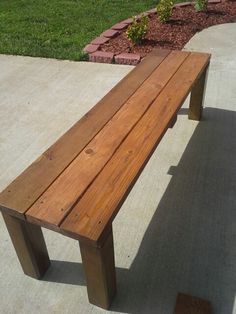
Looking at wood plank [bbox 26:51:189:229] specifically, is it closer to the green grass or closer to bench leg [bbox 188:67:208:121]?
bench leg [bbox 188:67:208:121]

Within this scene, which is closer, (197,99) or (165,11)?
(197,99)

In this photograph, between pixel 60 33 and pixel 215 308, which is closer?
pixel 215 308

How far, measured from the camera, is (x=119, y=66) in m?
4.89

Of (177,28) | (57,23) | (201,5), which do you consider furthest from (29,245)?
(201,5)

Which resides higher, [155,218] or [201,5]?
[201,5]

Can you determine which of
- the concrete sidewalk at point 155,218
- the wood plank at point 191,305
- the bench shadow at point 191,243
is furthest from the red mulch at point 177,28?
the wood plank at point 191,305

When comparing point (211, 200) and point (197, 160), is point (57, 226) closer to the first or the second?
point (211, 200)

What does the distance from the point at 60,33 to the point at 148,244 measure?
4.75 metres

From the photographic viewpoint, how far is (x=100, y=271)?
175 centimetres

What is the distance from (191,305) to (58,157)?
3.64 ft

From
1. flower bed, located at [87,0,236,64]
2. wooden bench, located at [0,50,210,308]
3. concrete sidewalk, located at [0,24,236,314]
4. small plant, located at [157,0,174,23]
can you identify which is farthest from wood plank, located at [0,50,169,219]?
small plant, located at [157,0,174,23]

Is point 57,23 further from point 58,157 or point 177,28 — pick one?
point 58,157

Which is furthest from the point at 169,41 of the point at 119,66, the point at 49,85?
the point at 49,85

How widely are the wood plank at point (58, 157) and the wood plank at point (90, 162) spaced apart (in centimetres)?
4
